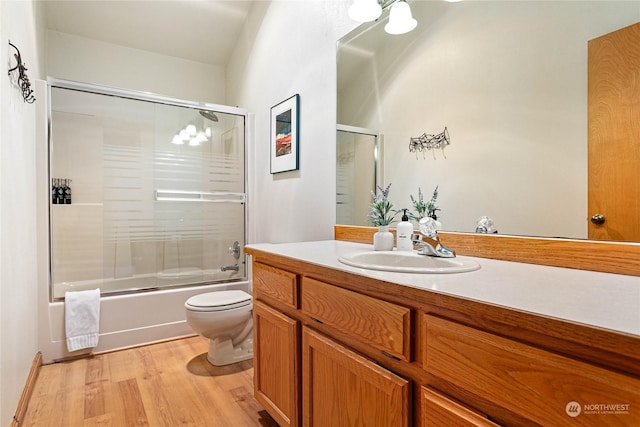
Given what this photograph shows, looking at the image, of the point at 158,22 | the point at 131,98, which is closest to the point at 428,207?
the point at 131,98

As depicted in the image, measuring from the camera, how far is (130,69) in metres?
3.38

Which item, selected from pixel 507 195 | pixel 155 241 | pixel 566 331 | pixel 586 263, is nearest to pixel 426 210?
pixel 507 195

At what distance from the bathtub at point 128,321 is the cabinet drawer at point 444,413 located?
2424mm

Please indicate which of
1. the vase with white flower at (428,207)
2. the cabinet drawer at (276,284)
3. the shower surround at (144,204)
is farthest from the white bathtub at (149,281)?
the vase with white flower at (428,207)

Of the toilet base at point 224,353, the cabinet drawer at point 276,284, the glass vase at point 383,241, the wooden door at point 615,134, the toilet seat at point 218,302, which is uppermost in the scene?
the wooden door at point 615,134

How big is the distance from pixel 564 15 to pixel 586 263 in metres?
0.77

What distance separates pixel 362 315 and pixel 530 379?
0.44 m

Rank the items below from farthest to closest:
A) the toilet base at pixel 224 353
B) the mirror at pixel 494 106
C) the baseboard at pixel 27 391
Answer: the toilet base at pixel 224 353, the baseboard at pixel 27 391, the mirror at pixel 494 106

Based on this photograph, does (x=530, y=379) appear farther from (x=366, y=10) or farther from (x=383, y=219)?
(x=366, y=10)

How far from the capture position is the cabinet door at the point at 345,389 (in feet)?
2.83

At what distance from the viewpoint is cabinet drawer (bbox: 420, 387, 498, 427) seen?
673 mm

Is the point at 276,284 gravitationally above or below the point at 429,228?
below

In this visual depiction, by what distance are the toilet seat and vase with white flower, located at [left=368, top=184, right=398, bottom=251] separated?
1.12 meters

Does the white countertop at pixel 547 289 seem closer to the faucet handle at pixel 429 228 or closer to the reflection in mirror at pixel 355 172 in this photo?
the faucet handle at pixel 429 228
